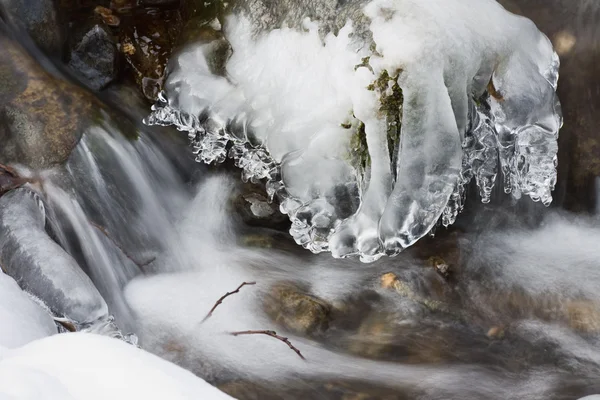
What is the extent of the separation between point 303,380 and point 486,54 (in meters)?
1.92

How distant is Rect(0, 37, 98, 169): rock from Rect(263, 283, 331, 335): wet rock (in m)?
1.48

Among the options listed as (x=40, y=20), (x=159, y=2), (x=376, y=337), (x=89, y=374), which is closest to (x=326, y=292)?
(x=376, y=337)

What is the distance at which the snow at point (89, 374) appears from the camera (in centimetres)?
177

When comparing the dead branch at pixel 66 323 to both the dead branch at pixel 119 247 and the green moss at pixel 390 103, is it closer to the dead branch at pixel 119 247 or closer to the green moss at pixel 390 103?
the dead branch at pixel 119 247

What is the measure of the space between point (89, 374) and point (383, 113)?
1805 mm

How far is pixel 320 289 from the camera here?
3447 millimetres

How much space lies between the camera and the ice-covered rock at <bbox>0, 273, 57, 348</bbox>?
2.32 meters

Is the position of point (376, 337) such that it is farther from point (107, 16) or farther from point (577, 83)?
point (107, 16)

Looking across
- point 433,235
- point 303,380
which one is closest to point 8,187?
point 303,380

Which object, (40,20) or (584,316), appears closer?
(584,316)

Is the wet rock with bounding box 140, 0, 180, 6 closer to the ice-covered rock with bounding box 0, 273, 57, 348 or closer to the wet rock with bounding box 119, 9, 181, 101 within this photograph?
the wet rock with bounding box 119, 9, 181, 101

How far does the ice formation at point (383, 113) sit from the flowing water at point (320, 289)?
0.24 meters

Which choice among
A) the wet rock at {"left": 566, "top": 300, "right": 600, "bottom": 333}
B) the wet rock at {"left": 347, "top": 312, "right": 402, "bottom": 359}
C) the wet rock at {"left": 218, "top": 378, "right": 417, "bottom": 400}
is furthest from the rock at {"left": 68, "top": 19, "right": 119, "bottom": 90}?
the wet rock at {"left": 566, "top": 300, "right": 600, "bottom": 333}

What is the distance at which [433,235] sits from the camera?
3.59 meters
